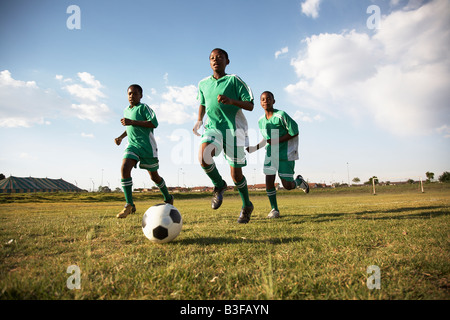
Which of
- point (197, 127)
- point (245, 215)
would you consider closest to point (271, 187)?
point (245, 215)

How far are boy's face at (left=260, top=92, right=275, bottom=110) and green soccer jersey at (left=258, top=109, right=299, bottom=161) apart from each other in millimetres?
219

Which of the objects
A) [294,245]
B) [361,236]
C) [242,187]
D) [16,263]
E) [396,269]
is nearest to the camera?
[396,269]

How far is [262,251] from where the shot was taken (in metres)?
2.45

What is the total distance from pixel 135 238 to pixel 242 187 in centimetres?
231

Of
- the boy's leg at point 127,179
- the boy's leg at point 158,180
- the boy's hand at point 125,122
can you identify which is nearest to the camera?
the boy's hand at point 125,122

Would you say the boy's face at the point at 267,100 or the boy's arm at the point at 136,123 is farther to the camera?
the boy's face at the point at 267,100

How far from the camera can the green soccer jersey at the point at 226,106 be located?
4.44m

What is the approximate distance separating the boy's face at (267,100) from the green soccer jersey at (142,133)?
9.10 ft

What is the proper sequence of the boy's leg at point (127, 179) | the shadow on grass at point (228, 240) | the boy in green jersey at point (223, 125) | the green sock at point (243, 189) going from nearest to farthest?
the shadow on grass at point (228, 240), the boy in green jersey at point (223, 125), the green sock at point (243, 189), the boy's leg at point (127, 179)

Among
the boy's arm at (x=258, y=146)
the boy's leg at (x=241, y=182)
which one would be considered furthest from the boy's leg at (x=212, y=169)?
the boy's arm at (x=258, y=146)

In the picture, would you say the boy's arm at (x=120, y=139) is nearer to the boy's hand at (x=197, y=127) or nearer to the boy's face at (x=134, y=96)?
the boy's face at (x=134, y=96)

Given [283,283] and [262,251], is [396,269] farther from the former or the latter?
[262,251]

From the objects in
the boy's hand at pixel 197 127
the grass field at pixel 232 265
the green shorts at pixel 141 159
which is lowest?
the grass field at pixel 232 265
